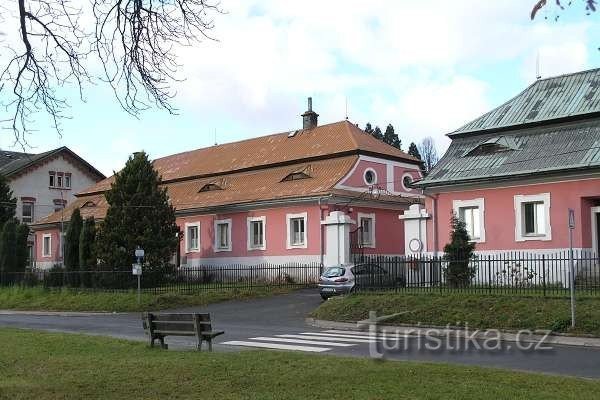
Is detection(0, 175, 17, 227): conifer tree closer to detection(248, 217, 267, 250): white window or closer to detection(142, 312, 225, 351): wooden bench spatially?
detection(248, 217, 267, 250): white window

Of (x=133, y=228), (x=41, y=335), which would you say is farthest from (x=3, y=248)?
(x=41, y=335)

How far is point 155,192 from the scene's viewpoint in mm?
35594

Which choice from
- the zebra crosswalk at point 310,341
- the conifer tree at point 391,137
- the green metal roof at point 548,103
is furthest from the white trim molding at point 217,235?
the conifer tree at point 391,137

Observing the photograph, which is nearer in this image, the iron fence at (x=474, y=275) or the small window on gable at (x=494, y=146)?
the iron fence at (x=474, y=275)

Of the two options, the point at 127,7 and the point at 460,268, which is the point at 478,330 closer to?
the point at 460,268

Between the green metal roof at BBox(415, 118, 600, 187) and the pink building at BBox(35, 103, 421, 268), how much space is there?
7271mm

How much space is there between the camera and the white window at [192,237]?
42625 millimetres

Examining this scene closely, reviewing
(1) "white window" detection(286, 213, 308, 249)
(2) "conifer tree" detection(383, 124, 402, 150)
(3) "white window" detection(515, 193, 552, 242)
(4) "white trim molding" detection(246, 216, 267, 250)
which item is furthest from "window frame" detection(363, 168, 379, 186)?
(2) "conifer tree" detection(383, 124, 402, 150)

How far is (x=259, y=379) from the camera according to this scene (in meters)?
8.75

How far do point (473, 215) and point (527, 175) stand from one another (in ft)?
10.4

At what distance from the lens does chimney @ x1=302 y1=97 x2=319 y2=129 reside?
148ft

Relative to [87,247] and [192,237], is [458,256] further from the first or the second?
[192,237]

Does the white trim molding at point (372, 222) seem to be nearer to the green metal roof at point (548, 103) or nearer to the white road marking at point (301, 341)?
the green metal roof at point (548, 103)

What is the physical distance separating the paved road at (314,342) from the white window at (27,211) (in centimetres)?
4112
